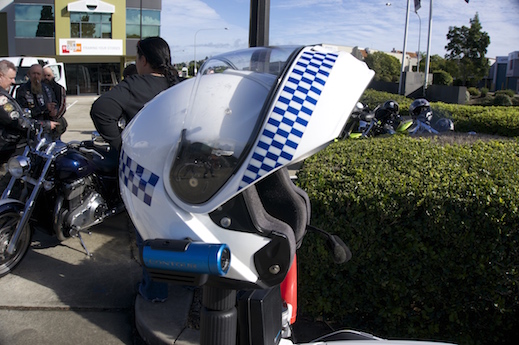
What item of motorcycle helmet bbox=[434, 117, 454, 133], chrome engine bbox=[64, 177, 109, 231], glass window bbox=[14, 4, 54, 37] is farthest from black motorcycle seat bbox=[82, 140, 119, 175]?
glass window bbox=[14, 4, 54, 37]

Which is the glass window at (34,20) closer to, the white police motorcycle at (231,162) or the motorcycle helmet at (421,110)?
the motorcycle helmet at (421,110)

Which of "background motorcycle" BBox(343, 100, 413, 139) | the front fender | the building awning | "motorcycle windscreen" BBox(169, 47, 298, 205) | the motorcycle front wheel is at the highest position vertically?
the building awning

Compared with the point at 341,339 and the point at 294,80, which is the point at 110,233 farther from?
the point at 294,80

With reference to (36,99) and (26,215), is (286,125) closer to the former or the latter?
(26,215)

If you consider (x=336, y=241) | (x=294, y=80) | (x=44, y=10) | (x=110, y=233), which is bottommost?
(x=110, y=233)

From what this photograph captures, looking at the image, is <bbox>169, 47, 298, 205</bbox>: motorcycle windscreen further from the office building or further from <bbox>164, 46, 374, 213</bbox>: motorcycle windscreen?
the office building

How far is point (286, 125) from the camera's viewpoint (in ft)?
3.83

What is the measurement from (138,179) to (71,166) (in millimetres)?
2827

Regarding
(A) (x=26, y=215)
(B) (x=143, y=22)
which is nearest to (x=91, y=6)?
(B) (x=143, y=22)

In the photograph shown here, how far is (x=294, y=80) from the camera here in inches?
47.6

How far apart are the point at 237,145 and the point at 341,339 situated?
3.31ft

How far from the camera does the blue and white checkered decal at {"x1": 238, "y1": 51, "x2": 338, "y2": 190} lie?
1.17 metres

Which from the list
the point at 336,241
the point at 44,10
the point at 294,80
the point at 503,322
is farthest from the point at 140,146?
the point at 44,10

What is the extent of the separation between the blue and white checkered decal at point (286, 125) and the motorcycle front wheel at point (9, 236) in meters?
3.24
